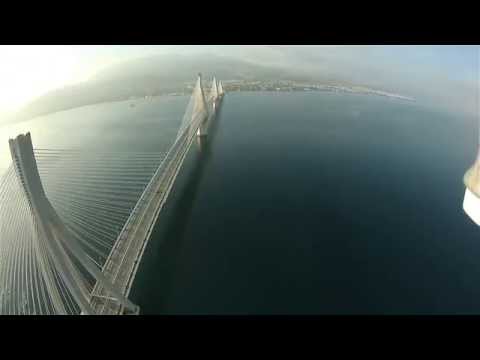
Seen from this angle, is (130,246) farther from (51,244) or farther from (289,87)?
(289,87)

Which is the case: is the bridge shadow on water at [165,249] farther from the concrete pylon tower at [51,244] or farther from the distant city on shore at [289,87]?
the distant city on shore at [289,87]

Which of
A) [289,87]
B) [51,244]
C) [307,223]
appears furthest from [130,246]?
[289,87]

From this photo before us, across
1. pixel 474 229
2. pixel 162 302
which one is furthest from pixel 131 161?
pixel 474 229

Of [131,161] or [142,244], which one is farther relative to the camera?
[131,161]

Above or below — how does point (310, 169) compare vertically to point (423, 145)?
below

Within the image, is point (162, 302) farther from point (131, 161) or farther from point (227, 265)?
point (131, 161)

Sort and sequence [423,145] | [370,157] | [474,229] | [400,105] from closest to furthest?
[474,229], [370,157], [423,145], [400,105]
